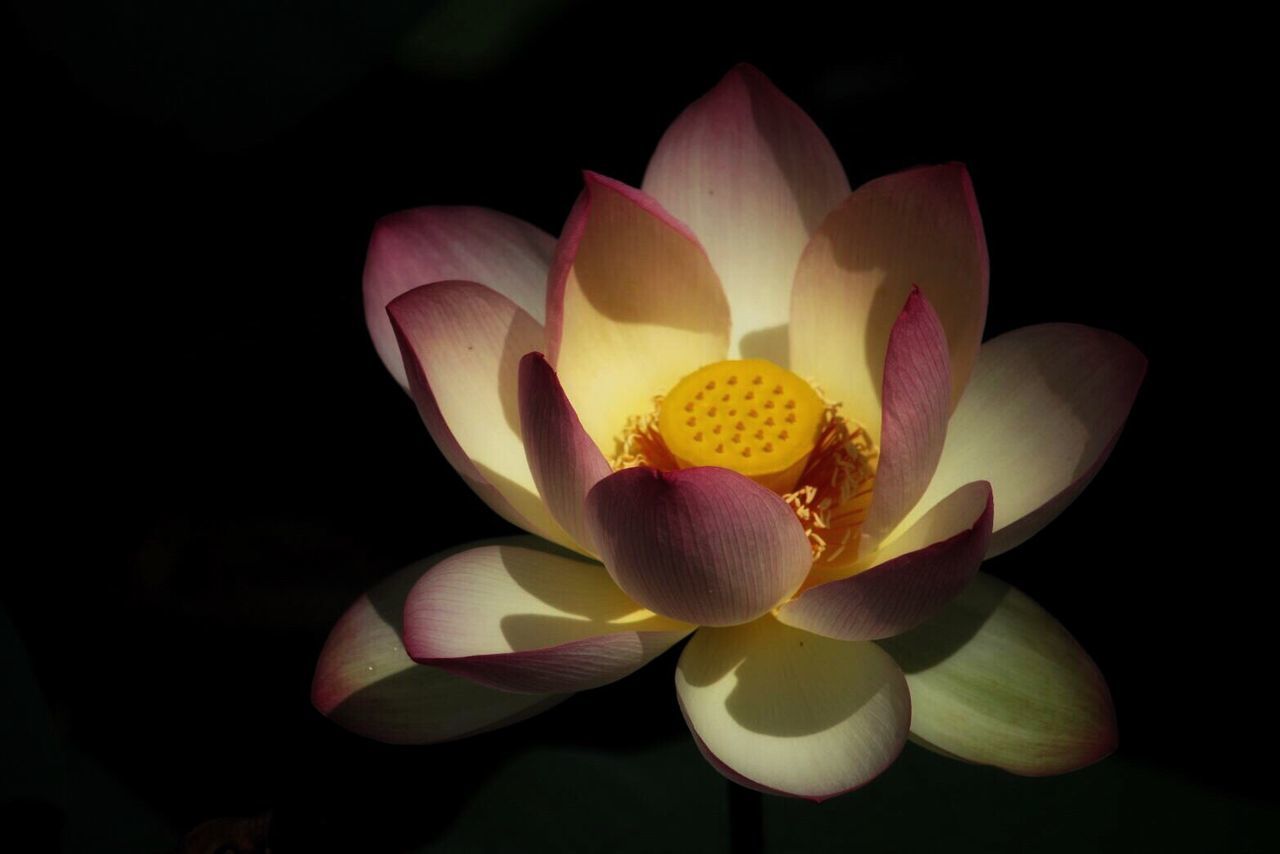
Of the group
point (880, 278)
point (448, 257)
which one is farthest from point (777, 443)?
point (448, 257)

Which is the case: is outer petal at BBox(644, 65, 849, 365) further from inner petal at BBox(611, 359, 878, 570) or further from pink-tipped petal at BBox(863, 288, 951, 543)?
pink-tipped petal at BBox(863, 288, 951, 543)

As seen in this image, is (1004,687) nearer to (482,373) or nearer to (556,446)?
(556,446)

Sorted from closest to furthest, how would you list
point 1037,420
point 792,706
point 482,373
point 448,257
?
point 792,706 < point 1037,420 < point 482,373 < point 448,257

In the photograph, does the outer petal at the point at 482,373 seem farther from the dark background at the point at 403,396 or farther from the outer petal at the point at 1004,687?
the outer petal at the point at 1004,687

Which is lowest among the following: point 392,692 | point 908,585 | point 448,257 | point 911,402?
point 392,692

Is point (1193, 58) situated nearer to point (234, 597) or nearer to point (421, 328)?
point (421, 328)

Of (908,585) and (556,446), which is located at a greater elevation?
(556,446)

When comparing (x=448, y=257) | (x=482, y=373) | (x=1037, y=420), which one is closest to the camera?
(x=1037, y=420)

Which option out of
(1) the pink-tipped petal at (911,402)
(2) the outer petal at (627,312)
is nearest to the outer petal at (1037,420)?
(1) the pink-tipped petal at (911,402)
